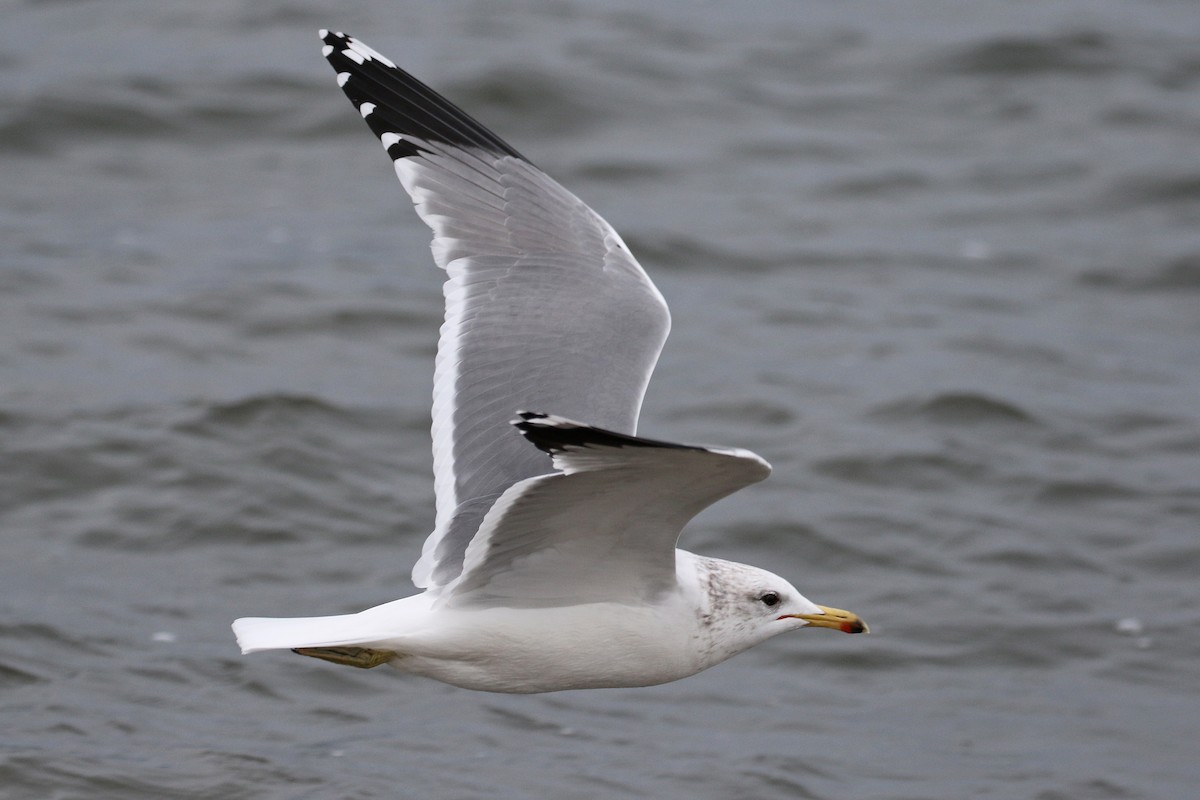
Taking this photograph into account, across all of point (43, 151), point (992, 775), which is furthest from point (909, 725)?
point (43, 151)

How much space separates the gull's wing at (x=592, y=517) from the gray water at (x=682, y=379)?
4.13ft

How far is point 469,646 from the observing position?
412cm

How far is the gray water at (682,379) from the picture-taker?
18.4 feet

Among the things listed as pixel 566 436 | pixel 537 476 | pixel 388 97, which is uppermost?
pixel 388 97

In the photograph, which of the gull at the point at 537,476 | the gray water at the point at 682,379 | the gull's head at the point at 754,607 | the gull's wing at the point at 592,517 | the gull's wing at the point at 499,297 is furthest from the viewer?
the gray water at the point at 682,379

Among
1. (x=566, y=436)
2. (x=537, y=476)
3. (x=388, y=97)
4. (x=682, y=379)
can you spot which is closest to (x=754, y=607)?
(x=537, y=476)

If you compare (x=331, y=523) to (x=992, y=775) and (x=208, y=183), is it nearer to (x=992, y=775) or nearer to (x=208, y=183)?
→ (x=992, y=775)

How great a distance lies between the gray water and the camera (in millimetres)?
5598

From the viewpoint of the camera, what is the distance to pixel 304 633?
3873 millimetres

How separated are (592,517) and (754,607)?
2.30ft

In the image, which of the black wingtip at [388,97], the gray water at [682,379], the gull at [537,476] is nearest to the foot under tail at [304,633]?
the gull at [537,476]

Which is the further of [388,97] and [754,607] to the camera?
[388,97]

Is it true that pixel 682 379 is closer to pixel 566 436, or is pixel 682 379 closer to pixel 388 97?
pixel 388 97

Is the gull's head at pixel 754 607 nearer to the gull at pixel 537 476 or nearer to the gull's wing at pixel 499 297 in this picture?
the gull at pixel 537 476
